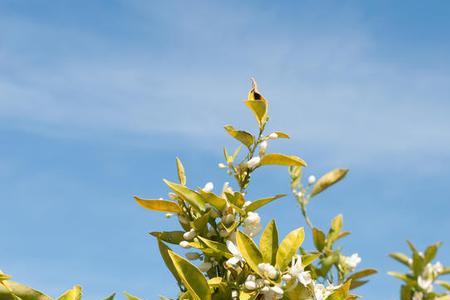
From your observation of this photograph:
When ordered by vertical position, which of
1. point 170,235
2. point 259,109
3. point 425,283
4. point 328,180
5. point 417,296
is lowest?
point 170,235

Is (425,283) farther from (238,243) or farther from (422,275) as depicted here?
(238,243)

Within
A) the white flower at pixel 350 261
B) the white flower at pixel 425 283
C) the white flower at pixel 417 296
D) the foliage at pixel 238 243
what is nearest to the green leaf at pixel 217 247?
the foliage at pixel 238 243

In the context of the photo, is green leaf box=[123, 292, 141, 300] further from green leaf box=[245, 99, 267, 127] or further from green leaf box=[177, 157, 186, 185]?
green leaf box=[245, 99, 267, 127]

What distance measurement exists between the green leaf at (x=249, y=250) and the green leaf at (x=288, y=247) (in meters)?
0.07

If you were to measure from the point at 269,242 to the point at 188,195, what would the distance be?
27 centimetres

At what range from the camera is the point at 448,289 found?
3.95 metres

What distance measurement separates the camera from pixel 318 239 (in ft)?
11.4

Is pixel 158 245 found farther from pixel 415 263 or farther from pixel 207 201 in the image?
pixel 415 263

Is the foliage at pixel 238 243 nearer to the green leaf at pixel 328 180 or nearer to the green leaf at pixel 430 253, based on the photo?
the green leaf at pixel 328 180

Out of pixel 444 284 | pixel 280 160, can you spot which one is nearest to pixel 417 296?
pixel 444 284

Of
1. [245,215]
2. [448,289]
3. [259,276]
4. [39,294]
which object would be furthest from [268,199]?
[448,289]

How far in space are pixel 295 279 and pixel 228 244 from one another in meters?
0.21

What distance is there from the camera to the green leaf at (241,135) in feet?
7.02

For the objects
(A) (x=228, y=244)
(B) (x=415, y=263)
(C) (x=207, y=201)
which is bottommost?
(A) (x=228, y=244)
